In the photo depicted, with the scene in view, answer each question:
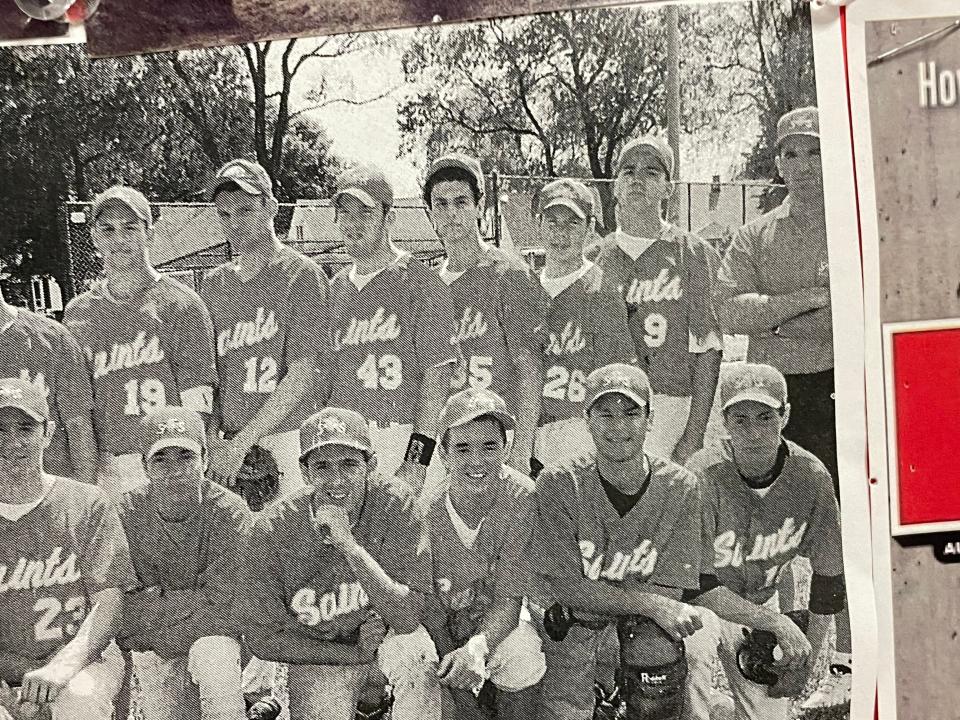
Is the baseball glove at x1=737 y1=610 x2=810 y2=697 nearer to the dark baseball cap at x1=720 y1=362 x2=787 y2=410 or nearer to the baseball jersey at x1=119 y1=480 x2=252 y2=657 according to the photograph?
the dark baseball cap at x1=720 y1=362 x2=787 y2=410

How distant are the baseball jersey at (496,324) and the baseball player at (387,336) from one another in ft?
0.04

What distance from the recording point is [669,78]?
2.08ft

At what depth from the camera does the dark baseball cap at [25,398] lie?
623 mm

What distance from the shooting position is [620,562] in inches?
25.5

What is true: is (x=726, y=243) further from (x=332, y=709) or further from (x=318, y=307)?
(x=332, y=709)

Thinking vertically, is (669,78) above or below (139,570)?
above

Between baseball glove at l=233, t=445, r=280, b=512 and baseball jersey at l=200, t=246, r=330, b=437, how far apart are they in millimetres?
25

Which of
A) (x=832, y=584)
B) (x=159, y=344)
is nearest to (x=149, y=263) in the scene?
(x=159, y=344)

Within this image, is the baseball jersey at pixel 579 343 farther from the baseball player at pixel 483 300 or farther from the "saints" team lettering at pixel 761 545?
the "saints" team lettering at pixel 761 545

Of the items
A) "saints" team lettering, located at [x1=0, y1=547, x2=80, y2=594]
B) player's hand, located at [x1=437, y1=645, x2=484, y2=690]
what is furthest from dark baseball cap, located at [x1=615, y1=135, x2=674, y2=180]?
"saints" team lettering, located at [x1=0, y1=547, x2=80, y2=594]

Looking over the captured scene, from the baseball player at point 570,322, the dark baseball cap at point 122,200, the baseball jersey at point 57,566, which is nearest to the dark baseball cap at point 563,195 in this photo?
the baseball player at point 570,322

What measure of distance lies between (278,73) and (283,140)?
54 mm

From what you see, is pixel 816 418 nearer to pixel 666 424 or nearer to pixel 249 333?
pixel 666 424

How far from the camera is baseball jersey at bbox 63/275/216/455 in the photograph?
24.6 inches
